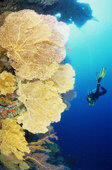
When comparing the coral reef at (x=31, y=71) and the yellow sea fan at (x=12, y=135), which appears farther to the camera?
the yellow sea fan at (x=12, y=135)

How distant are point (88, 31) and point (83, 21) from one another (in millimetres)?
80327

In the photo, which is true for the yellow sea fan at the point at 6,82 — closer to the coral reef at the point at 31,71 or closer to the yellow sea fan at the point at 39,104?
the coral reef at the point at 31,71

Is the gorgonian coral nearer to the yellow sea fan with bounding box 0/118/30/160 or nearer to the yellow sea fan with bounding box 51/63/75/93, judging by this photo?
the yellow sea fan with bounding box 51/63/75/93

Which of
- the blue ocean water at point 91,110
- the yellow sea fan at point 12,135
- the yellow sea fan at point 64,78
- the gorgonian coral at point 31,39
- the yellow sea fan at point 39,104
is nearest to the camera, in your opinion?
the gorgonian coral at point 31,39

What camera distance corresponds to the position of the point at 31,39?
244 cm

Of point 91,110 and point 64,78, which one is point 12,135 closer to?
point 64,78

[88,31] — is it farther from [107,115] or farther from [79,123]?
[79,123]

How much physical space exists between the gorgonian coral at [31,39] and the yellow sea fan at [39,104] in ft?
0.92

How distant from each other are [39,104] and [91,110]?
196 feet

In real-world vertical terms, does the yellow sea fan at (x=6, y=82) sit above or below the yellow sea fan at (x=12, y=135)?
above

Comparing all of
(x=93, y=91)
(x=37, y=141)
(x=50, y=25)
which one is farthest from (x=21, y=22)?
(x=93, y=91)

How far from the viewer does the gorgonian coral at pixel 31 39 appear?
7.57 feet

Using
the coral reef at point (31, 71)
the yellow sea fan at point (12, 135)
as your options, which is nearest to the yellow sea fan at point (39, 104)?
the coral reef at point (31, 71)

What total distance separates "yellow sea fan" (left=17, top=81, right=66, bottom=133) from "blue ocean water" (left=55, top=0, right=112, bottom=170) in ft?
26.9
